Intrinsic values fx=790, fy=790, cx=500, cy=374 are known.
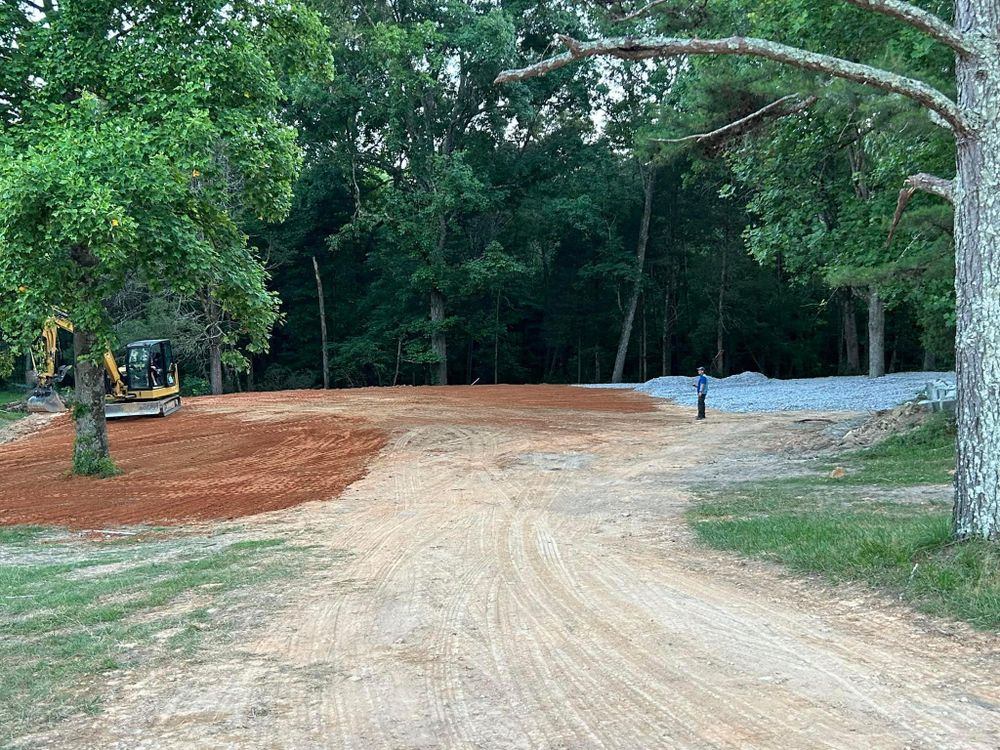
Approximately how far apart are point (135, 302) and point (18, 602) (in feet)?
107

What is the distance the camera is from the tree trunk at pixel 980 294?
5855 millimetres

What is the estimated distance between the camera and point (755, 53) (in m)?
6.13

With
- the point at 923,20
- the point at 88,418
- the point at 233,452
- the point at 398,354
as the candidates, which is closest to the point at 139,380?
the point at 233,452

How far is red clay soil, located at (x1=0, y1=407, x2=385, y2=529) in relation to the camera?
39.5 feet

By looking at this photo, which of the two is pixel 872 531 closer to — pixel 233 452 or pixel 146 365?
pixel 233 452

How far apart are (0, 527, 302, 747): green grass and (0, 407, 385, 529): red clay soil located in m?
2.43

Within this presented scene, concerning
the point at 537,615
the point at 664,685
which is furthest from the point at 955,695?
the point at 537,615

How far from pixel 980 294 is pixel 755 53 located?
8.23 ft

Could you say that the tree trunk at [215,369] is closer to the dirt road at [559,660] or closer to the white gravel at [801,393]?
the white gravel at [801,393]

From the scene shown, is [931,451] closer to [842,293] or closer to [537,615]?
[537,615]

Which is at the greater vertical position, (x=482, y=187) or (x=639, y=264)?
(x=482, y=187)

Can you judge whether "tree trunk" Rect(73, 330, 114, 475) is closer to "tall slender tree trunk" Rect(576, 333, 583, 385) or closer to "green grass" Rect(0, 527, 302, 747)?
"green grass" Rect(0, 527, 302, 747)

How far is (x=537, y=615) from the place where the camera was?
582cm

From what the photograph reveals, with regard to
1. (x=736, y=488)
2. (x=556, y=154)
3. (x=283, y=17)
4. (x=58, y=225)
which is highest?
(x=556, y=154)
